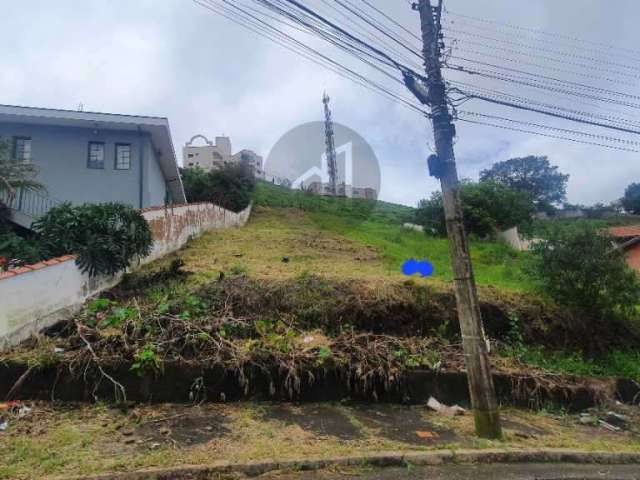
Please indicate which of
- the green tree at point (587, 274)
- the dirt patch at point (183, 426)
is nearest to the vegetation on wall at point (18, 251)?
the dirt patch at point (183, 426)

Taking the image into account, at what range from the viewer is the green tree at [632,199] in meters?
42.9

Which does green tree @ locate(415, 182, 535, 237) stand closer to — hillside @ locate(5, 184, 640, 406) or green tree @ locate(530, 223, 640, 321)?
hillside @ locate(5, 184, 640, 406)

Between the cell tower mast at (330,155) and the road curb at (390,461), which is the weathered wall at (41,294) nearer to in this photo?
the road curb at (390,461)

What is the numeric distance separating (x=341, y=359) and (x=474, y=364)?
1.63m

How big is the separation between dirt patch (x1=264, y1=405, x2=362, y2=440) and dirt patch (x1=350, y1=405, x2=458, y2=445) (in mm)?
241

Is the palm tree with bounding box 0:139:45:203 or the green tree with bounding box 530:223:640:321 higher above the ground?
the palm tree with bounding box 0:139:45:203

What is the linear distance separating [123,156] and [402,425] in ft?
38.0

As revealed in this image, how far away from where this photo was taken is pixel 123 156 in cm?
1242

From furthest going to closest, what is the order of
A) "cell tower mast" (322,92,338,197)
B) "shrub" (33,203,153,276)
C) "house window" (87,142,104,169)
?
"cell tower mast" (322,92,338,197) → "house window" (87,142,104,169) → "shrub" (33,203,153,276)

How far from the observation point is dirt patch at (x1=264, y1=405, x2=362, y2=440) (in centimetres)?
409

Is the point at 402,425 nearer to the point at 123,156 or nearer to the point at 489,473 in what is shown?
the point at 489,473

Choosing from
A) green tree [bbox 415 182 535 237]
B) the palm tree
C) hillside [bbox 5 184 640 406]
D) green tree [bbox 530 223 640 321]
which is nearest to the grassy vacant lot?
hillside [bbox 5 184 640 406]

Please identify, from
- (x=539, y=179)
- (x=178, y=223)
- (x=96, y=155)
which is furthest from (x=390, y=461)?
(x=539, y=179)

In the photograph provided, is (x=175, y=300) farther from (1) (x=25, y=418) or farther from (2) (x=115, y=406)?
(1) (x=25, y=418)
